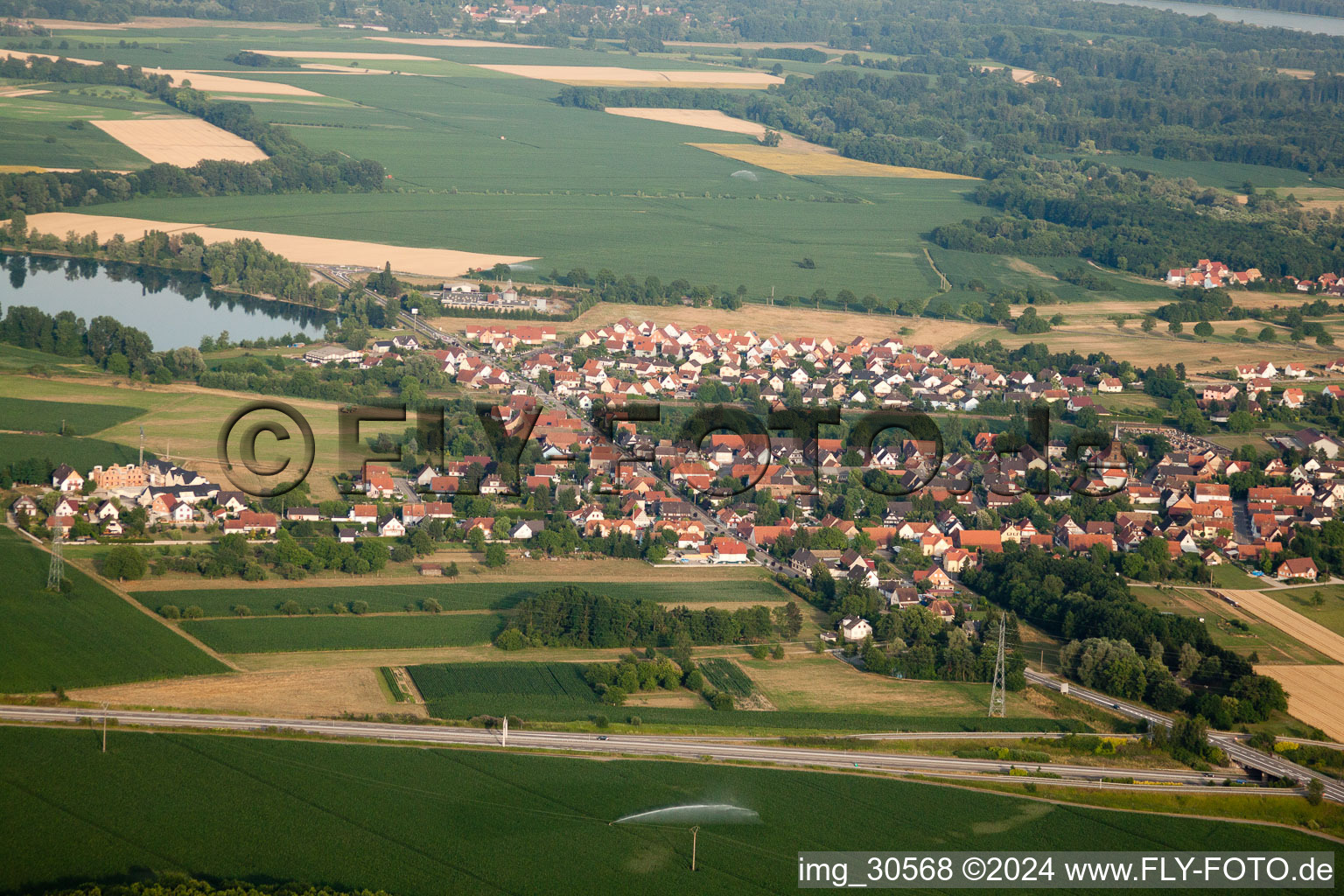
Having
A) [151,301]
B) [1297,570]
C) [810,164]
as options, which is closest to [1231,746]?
[1297,570]

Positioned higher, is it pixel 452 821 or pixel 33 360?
pixel 33 360

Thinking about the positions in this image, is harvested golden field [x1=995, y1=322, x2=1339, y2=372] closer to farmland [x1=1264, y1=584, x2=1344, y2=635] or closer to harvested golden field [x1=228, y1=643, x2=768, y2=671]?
farmland [x1=1264, y1=584, x2=1344, y2=635]

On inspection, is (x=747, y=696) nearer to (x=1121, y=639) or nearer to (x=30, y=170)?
(x=1121, y=639)

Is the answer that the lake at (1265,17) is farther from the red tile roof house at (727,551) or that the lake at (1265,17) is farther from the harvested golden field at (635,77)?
the red tile roof house at (727,551)

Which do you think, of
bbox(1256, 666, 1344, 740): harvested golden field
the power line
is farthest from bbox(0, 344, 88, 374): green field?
bbox(1256, 666, 1344, 740): harvested golden field

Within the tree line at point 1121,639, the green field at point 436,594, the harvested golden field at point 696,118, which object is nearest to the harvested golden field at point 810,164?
the harvested golden field at point 696,118
